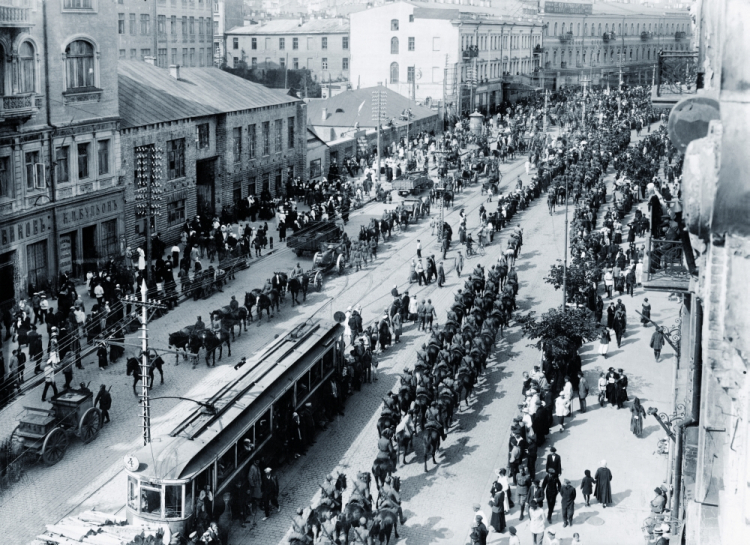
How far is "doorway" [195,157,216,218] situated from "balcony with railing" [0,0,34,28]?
16.7 metres

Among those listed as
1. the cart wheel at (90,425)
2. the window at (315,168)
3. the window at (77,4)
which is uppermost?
the window at (77,4)

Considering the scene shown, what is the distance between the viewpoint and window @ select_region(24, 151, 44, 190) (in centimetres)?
3650

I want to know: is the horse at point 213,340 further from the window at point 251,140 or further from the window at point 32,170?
the window at point 251,140

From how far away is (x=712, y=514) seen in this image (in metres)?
9.33

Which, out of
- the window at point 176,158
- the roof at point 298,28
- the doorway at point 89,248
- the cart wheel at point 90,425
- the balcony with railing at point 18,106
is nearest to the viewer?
the cart wheel at point 90,425

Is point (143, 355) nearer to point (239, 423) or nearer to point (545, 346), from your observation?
point (239, 423)

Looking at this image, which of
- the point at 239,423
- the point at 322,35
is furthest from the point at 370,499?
the point at 322,35

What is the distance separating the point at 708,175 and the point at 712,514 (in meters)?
4.75

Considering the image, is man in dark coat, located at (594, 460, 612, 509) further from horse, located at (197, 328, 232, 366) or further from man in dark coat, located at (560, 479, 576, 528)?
horse, located at (197, 328, 232, 366)

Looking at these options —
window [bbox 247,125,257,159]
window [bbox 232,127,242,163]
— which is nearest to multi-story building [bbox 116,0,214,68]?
window [bbox 247,125,257,159]

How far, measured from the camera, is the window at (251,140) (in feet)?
181

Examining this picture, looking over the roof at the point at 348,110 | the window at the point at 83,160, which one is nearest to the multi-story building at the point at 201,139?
the window at the point at 83,160

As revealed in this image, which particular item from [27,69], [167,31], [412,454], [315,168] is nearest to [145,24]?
[167,31]

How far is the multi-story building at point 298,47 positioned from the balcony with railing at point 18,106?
79.5 meters
